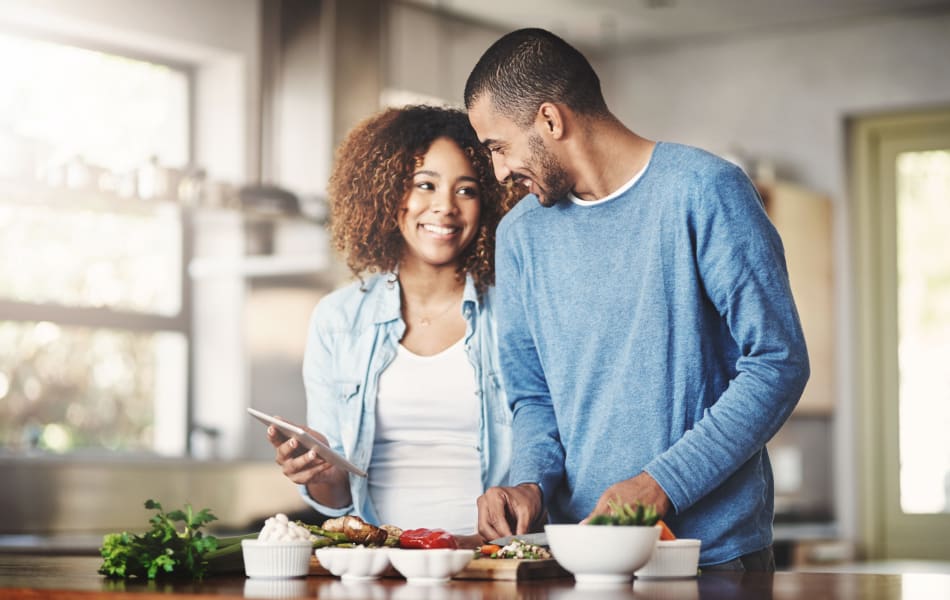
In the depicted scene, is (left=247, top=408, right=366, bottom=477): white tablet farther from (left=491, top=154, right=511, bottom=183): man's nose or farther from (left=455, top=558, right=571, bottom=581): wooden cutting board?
(left=491, top=154, right=511, bottom=183): man's nose

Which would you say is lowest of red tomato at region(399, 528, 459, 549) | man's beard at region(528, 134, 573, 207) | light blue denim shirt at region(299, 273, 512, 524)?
red tomato at region(399, 528, 459, 549)

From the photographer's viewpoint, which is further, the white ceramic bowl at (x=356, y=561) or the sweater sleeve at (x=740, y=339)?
the sweater sleeve at (x=740, y=339)

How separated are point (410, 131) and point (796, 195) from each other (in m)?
3.93

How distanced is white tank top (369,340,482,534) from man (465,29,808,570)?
0.16 m

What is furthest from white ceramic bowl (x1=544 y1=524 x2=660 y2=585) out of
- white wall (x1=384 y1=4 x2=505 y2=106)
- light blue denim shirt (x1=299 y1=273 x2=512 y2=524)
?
white wall (x1=384 y1=4 x2=505 y2=106)

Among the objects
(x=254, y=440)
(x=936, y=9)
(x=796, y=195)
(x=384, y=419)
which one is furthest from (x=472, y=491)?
(x=936, y=9)

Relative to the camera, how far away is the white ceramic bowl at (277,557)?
1.78 metres

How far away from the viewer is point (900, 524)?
6219 mm

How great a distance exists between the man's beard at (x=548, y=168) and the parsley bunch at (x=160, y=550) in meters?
0.75

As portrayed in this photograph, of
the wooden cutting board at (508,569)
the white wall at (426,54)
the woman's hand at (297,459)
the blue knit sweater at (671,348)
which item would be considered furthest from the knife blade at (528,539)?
the white wall at (426,54)

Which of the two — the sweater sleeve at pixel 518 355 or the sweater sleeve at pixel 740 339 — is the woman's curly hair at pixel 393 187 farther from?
the sweater sleeve at pixel 740 339

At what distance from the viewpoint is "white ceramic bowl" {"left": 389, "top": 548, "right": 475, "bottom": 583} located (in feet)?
5.51

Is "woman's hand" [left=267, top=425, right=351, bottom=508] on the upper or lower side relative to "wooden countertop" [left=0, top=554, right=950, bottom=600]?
upper

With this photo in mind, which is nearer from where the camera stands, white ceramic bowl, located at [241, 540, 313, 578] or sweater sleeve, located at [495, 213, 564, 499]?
white ceramic bowl, located at [241, 540, 313, 578]
